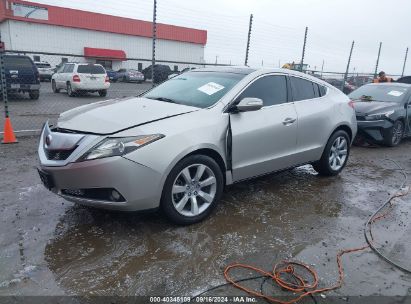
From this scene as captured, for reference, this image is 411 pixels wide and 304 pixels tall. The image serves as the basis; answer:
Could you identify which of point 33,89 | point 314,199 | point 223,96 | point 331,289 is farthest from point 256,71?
point 33,89

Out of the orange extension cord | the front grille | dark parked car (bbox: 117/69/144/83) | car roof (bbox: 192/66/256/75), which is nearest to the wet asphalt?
the orange extension cord

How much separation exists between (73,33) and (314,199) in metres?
43.0

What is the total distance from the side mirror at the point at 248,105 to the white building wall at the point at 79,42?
31942 mm

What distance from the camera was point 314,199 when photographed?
491cm

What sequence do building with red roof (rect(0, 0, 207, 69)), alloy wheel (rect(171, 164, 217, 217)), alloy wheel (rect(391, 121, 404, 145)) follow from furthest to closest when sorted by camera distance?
building with red roof (rect(0, 0, 207, 69)), alloy wheel (rect(391, 121, 404, 145)), alloy wheel (rect(171, 164, 217, 217))

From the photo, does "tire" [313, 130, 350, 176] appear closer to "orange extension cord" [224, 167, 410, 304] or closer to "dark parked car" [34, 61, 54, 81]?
"orange extension cord" [224, 167, 410, 304]

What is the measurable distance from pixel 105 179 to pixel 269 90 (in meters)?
2.47

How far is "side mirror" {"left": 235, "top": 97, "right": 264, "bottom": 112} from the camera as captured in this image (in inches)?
161

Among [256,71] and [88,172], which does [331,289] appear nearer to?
[88,172]

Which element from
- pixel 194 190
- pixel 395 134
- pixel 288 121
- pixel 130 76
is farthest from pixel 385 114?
pixel 130 76

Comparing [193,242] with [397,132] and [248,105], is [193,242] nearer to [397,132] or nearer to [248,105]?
[248,105]

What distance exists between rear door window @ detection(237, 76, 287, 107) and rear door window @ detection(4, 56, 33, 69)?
1298 centimetres

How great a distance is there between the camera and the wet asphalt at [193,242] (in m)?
2.91

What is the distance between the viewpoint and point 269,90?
475cm
